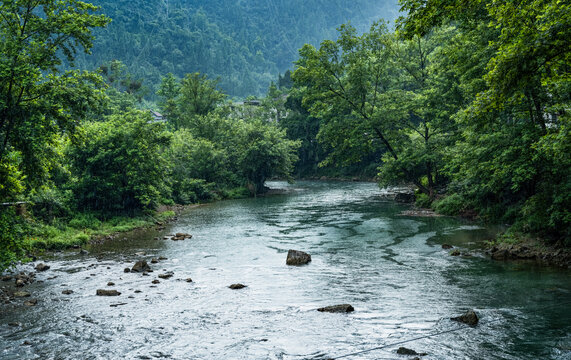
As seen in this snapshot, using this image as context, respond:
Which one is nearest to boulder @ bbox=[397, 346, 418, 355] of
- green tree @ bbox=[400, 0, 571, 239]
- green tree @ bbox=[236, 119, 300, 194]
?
green tree @ bbox=[400, 0, 571, 239]

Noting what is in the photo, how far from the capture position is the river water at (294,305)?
28.1 ft

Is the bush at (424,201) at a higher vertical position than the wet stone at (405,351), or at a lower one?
higher

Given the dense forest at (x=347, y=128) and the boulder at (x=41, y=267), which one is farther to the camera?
the boulder at (x=41, y=267)

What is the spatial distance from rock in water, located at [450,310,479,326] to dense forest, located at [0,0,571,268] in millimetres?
4231

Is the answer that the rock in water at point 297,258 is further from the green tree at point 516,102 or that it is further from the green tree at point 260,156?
the green tree at point 260,156

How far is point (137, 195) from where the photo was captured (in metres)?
28.6

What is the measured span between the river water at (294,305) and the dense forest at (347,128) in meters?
2.54

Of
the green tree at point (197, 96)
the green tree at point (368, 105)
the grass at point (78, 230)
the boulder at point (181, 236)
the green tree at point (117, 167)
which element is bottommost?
the boulder at point (181, 236)

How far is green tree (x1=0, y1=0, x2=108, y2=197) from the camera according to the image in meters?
13.6

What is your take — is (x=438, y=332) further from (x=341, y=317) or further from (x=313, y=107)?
(x=313, y=107)

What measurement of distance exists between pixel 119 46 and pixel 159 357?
205811mm

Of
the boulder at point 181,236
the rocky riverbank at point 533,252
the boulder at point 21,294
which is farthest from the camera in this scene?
the boulder at point 181,236

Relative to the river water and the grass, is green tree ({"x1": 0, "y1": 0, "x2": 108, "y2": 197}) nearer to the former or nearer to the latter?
the grass

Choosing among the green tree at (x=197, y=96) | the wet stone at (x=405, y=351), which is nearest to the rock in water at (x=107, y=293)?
the wet stone at (x=405, y=351)
